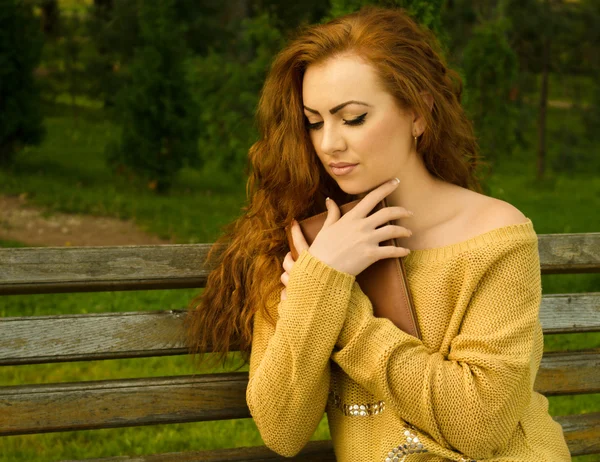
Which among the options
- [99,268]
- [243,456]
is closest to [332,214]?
[99,268]

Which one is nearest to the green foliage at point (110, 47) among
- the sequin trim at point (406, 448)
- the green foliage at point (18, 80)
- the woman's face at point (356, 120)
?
the green foliage at point (18, 80)

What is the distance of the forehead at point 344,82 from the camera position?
7.12 ft

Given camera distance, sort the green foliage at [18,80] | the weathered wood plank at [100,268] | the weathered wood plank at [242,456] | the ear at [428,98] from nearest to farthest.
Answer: the ear at [428,98]
the weathered wood plank at [100,268]
the weathered wood plank at [242,456]
the green foliage at [18,80]

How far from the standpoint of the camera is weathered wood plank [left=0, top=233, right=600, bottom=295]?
248cm

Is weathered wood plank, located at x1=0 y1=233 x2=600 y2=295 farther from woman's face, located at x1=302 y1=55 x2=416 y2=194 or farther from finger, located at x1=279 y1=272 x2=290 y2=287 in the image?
woman's face, located at x1=302 y1=55 x2=416 y2=194

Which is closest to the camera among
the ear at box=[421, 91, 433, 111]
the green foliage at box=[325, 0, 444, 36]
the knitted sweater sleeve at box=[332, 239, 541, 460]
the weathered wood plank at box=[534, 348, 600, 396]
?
the knitted sweater sleeve at box=[332, 239, 541, 460]

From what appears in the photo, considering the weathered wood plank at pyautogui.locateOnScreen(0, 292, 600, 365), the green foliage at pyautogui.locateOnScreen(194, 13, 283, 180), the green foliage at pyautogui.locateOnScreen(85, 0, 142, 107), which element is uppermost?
the weathered wood plank at pyautogui.locateOnScreen(0, 292, 600, 365)

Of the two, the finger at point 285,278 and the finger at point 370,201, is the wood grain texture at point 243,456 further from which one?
the finger at point 370,201

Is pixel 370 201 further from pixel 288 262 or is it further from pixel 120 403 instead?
pixel 120 403

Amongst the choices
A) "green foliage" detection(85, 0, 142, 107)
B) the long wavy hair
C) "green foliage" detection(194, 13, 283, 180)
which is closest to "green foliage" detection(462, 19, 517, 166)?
"green foliage" detection(194, 13, 283, 180)

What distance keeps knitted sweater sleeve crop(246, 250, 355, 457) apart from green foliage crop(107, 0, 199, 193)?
9705 mm

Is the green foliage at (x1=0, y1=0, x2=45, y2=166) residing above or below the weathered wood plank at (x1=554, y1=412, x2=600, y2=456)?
below

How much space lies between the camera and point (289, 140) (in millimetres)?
2438

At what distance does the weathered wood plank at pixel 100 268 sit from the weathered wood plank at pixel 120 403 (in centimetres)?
32
